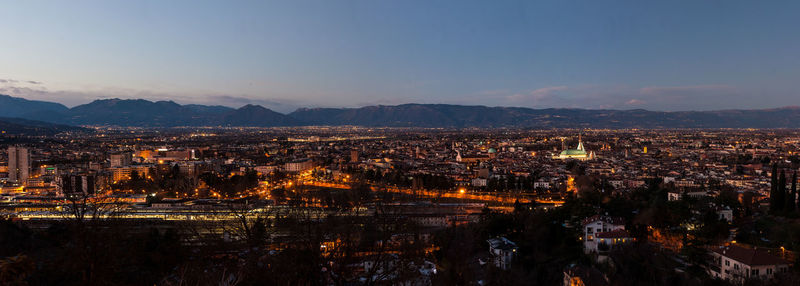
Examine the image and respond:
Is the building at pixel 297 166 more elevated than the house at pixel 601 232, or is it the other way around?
the house at pixel 601 232

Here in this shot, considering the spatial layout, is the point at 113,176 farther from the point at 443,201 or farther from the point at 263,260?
the point at 263,260

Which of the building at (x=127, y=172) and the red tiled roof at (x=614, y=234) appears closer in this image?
the red tiled roof at (x=614, y=234)

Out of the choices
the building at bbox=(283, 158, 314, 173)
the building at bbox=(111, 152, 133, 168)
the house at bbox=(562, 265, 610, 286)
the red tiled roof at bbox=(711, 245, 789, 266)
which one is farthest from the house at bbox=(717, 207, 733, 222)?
the building at bbox=(111, 152, 133, 168)

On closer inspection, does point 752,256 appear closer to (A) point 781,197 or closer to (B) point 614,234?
(B) point 614,234

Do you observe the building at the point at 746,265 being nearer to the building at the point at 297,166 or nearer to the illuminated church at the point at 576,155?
the building at the point at 297,166

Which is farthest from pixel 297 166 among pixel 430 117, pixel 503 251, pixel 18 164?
pixel 430 117

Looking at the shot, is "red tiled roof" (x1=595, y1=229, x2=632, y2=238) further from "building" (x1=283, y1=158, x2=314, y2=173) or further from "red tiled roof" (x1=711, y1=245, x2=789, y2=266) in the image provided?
"building" (x1=283, y1=158, x2=314, y2=173)

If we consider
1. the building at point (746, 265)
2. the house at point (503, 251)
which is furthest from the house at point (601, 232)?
the building at point (746, 265)
